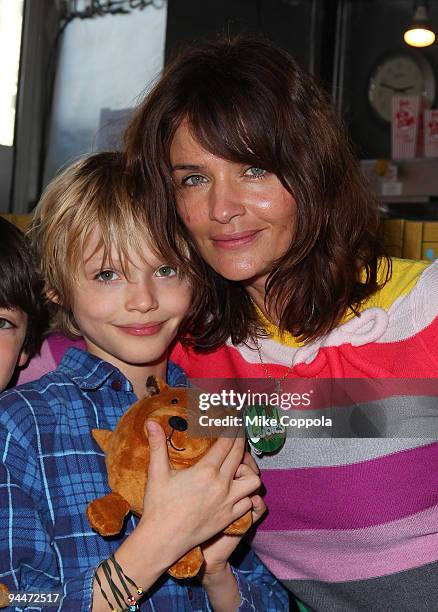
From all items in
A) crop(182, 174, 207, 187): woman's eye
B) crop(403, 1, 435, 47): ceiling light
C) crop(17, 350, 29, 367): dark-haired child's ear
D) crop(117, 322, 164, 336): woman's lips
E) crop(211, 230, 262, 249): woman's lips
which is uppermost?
crop(403, 1, 435, 47): ceiling light

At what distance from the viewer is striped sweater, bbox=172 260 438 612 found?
4.32ft

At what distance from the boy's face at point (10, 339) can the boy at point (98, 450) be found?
0.07 metres

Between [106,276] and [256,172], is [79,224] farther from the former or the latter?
[256,172]

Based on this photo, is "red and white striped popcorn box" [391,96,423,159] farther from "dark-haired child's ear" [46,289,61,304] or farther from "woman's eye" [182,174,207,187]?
"dark-haired child's ear" [46,289,61,304]

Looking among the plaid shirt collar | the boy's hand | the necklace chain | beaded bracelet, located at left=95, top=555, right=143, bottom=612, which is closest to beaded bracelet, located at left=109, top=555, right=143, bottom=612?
beaded bracelet, located at left=95, top=555, right=143, bottom=612

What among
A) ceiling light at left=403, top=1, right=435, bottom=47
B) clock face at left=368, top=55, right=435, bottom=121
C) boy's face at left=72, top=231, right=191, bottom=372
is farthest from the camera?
clock face at left=368, top=55, right=435, bottom=121

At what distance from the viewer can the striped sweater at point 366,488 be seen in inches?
51.8

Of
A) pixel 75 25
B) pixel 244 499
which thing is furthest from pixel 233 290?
pixel 75 25

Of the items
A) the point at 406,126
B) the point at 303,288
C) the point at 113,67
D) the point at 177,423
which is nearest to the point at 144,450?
the point at 177,423

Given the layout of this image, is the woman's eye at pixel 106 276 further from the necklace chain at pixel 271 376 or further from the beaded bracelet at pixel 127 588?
the beaded bracelet at pixel 127 588

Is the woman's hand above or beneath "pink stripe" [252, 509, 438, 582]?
above

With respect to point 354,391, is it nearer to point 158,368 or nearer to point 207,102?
point 158,368

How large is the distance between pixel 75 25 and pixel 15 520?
293 cm

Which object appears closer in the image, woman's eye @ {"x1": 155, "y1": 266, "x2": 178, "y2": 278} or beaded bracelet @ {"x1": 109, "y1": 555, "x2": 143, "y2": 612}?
beaded bracelet @ {"x1": 109, "y1": 555, "x2": 143, "y2": 612}
